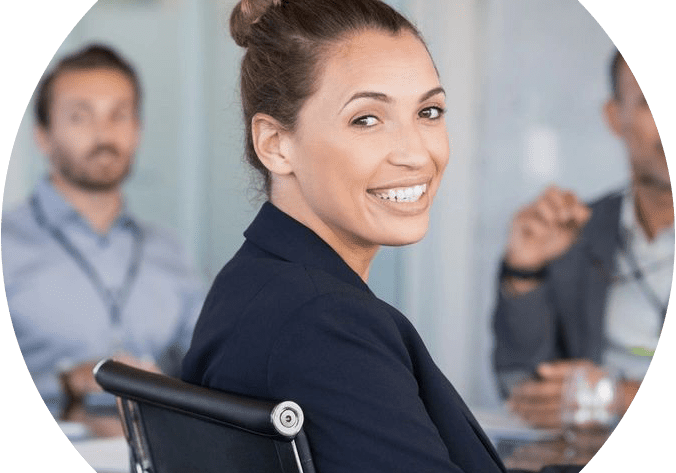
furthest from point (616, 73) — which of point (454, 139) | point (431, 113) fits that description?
point (431, 113)

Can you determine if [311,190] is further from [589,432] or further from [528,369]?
[528,369]

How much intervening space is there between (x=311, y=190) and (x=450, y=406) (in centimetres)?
29

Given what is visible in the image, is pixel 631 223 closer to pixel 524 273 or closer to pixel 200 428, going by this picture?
pixel 524 273

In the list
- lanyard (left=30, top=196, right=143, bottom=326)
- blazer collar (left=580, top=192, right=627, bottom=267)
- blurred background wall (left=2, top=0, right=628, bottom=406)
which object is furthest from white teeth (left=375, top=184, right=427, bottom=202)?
blurred background wall (left=2, top=0, right=628, bottom=406)

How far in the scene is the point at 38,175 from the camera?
397 cm

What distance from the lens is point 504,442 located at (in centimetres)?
189

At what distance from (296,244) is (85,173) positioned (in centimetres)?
235

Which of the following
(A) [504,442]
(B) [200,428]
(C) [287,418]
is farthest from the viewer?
(A) [504,442]

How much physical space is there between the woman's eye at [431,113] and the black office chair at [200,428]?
0.40 metres

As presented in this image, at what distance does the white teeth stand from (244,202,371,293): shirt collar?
9 centimetres

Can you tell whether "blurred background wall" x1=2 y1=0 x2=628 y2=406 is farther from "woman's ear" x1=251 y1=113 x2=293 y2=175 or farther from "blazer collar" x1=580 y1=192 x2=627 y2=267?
"woman's ear" x1=251 y1=113 x2=293 y2=175

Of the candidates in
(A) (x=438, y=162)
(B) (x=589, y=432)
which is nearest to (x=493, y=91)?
(B) (x=589, y=432)

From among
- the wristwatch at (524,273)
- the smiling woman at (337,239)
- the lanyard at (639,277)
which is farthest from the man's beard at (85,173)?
the smiling woman at (337,239)

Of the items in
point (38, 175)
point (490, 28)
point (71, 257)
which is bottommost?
point (71, 257)
